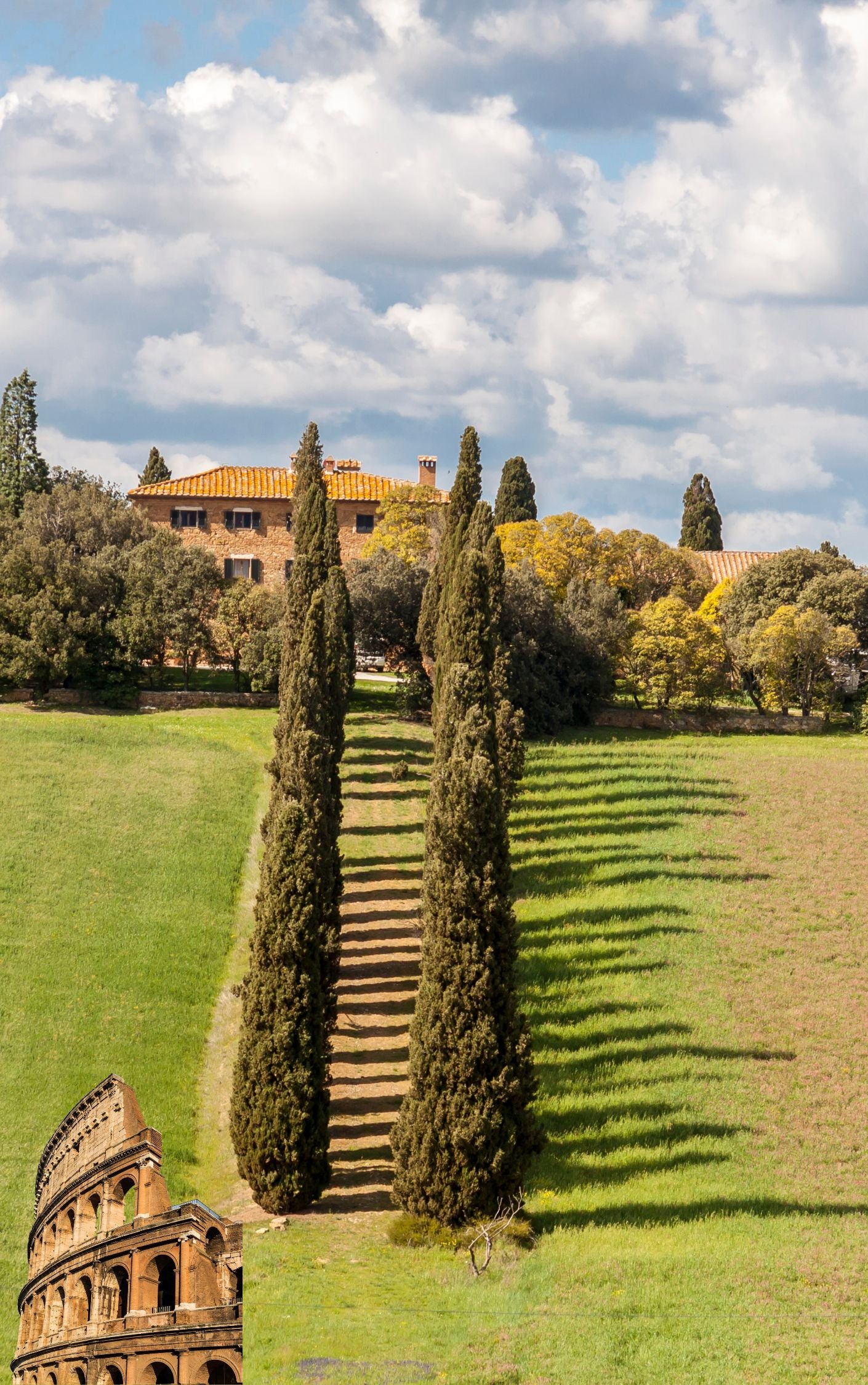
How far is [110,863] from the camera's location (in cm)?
3394

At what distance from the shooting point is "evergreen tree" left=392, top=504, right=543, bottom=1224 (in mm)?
19969

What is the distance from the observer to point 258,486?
238 feet

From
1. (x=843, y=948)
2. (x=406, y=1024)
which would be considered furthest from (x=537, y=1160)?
(x=843, y=948)

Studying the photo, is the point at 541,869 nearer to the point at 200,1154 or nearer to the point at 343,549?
the point at 200,1154

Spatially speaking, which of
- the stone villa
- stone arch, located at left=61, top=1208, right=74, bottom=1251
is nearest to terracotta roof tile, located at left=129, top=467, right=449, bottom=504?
the stone villa

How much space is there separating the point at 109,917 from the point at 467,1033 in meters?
12.7

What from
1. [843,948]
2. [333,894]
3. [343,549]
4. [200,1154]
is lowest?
[200,1154]

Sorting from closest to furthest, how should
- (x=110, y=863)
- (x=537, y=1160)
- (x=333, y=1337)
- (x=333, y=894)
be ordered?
(x=333, y=1337), (x=537, y=1160), (x=333, y=894), (x=110, y=863)

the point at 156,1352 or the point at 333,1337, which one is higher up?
the point at 156,1352

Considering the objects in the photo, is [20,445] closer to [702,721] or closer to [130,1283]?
[702,721]

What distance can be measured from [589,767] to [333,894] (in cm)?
2219

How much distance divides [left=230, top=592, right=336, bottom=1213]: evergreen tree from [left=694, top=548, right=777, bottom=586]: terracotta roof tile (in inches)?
2468

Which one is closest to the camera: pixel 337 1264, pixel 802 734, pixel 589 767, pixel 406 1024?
pixel 337 1264

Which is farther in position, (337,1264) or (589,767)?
(589,767)
